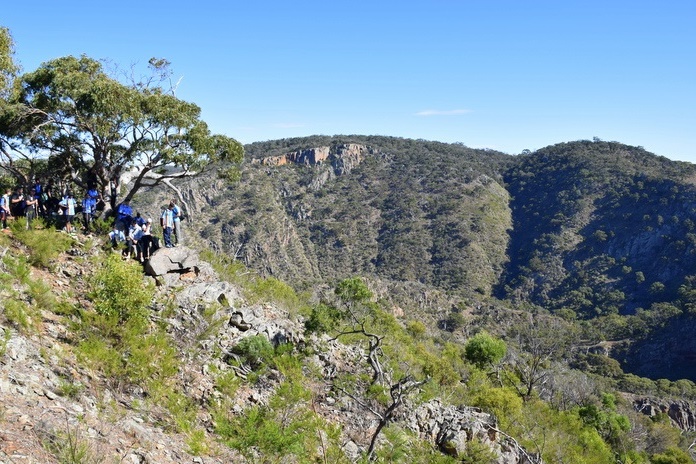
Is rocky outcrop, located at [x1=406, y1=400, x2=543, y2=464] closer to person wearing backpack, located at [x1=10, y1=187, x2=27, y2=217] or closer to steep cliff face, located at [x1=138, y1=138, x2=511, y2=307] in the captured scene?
person wearing backpack, located at [x1=10, y1=187, x2=27, y2=217]

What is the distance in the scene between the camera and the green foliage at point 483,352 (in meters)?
22.1

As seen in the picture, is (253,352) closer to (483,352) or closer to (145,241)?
(145,241)

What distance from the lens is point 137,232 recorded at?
11.2 meters

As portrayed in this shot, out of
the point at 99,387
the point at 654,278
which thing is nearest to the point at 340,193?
the point at 654,278

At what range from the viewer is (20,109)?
11156mm

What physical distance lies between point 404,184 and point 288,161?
26.7m

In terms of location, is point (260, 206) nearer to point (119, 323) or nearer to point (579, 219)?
point (579, 219)

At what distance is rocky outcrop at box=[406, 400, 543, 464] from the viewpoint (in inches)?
424

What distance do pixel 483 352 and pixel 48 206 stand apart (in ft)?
60.3

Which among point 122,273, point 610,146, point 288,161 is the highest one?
point 610,146

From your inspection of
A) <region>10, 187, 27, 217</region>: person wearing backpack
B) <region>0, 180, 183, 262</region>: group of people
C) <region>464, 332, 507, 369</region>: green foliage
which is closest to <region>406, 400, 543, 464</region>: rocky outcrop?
<region>0, 180, 183, 262</region>: group of people

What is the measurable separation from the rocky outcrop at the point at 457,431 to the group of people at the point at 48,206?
918 centimetres

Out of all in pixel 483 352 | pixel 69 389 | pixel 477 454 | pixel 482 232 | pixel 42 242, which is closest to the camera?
pixel 69 389

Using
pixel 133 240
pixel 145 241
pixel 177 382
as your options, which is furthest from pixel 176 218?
pixel 177 382
